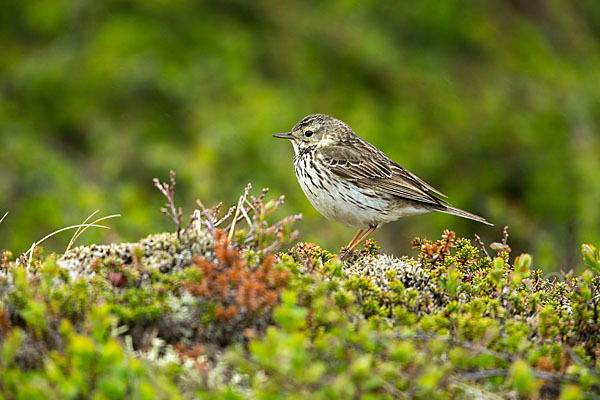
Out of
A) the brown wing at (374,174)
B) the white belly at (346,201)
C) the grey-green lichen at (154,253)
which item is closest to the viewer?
the grey-green lichen at (154,253)

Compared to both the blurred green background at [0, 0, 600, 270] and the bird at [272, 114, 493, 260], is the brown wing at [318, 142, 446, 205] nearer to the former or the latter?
the bird at [272, 114, 493, 260]

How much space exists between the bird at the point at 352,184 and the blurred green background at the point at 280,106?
8.44ft

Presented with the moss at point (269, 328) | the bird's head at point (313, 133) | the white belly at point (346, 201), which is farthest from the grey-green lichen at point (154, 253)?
the bird's head at point (313, 133)

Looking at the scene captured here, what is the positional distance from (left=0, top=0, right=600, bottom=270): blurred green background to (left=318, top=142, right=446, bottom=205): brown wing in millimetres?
2966

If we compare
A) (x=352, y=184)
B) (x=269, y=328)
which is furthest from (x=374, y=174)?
(x=269, y=328)

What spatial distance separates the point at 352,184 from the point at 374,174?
15.1 inches

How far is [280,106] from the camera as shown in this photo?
11102 millimetres

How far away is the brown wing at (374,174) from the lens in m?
7.22

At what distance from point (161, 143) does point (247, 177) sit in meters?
1.54

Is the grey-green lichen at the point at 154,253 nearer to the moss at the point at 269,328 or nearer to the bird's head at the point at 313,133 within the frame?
the moss at the point at 269,328

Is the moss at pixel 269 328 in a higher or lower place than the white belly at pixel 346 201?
lower

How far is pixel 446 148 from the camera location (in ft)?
39.7

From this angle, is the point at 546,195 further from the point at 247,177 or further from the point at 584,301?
the point at 584,301

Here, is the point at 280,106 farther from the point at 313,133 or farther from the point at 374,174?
the point at 374,174
